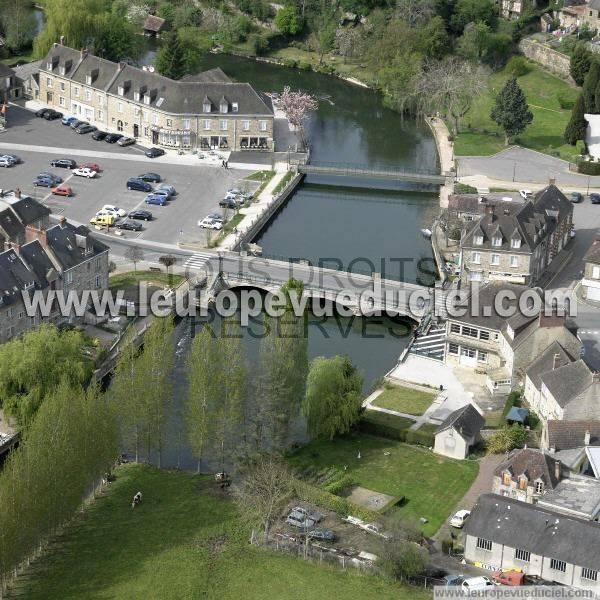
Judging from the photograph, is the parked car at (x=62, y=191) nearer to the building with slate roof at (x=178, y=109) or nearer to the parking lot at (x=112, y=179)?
the parking lot at (x=112, y=179)

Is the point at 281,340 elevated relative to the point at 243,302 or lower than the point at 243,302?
elevated

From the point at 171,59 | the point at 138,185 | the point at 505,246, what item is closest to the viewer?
the point at 505,246

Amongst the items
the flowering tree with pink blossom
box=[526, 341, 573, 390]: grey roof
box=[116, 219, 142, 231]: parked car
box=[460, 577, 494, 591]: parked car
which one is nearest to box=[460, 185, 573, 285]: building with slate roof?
box=[526, 341, 573, 390]: grey roof

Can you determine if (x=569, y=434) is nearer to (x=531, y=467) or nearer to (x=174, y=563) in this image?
(x=531, y=467)

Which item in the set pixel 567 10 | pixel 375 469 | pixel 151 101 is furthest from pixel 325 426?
pixel 567 10

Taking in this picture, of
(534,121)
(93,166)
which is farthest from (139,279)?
(534,121)

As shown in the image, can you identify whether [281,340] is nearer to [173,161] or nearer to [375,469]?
[375,469]

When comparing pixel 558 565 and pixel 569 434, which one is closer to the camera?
pixel 558 565

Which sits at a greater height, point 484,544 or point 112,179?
point 484,544
